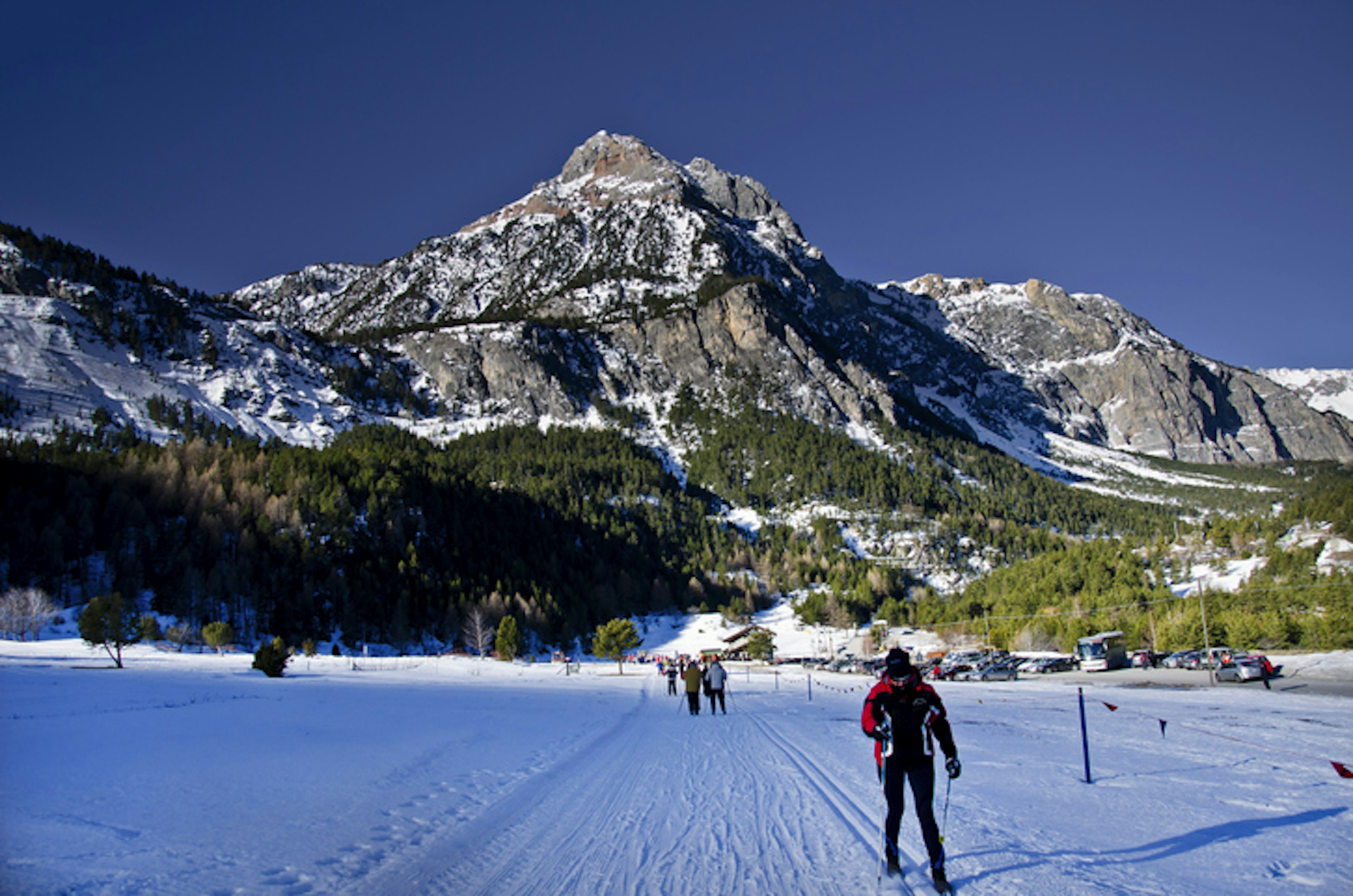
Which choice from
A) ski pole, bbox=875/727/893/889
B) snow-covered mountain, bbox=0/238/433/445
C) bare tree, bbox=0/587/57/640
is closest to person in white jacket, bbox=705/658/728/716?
ski pole, bbox=875/727/893/889

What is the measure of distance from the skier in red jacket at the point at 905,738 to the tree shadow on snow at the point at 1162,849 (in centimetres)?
84

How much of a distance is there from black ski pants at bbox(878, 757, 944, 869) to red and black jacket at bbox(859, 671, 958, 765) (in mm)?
59

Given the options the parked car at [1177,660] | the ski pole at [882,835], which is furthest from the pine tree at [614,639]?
the ski pole at [882,835]

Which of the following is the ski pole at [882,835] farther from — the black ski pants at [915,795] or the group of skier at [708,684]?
the group of skier at [708,684]

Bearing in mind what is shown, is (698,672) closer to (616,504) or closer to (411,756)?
(411,756)

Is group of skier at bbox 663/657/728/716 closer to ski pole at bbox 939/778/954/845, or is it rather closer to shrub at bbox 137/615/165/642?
ski pole at bbox 939/778/954/845

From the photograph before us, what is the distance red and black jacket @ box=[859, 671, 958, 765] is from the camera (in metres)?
6.28

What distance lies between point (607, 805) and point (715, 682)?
14690 mm

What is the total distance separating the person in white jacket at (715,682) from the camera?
22.9m

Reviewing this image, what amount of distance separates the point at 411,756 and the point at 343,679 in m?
25.8

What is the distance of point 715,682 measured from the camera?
23.2 metres

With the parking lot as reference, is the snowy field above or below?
above

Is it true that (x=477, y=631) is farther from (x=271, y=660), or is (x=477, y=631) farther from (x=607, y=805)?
(x=607, y=805)

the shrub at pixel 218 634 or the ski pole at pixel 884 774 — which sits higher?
the ski pole at pixel 884 774
